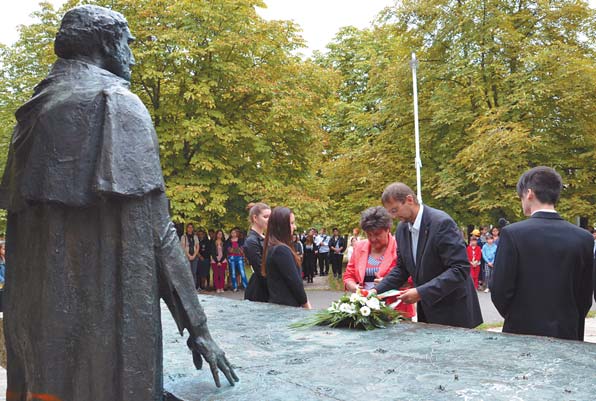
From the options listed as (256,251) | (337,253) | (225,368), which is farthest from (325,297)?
(225,368)

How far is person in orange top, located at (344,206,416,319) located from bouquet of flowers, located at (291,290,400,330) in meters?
1.25

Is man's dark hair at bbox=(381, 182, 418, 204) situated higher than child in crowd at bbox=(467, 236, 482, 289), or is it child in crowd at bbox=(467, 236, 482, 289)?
man's dark hair at bbox=(381, 182, 418, 204)

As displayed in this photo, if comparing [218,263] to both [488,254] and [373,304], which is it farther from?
[373,304]

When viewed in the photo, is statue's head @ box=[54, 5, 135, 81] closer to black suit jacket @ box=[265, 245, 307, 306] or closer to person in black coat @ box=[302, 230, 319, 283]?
black suit jacket @ box=[265, 245, 307, 306]

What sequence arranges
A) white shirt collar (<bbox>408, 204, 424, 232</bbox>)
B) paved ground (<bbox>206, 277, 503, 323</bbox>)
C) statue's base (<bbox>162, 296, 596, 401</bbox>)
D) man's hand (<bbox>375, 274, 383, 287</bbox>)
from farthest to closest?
paved ground (<bbox>206, 277, 503, 323</bbox>) → man's hand (<bbox>375, 274, 383, 287</bbox>) → white shirt collar (<bbox>408, 204, 424, 232</bbox>) → statue's base (<bbox>162, 296, 596, 401</bbox>)

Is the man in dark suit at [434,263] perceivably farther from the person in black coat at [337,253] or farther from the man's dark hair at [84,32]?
the person in black coat at [337,253]

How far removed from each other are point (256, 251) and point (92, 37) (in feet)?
12.2

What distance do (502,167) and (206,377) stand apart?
1711 centimetres

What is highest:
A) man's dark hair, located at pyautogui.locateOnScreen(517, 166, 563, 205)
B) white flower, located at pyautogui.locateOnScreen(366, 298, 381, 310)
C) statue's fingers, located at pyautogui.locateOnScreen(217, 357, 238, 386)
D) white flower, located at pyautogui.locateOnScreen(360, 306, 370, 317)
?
man's dark hair, located at pyautogui.locateOnScreen(517, 166, 563, 205)

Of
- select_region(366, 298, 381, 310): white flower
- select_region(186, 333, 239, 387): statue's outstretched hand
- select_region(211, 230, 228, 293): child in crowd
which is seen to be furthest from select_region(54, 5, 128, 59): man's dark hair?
select_region(211, 230, 228, 293): child in crowd

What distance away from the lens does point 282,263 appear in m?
5.65

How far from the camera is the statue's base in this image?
105 inches

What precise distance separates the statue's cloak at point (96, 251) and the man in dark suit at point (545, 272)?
2.38 metres

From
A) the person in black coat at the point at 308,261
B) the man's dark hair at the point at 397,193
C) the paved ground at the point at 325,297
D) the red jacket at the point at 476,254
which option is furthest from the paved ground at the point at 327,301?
the man's dark hair at the point at 397,193
